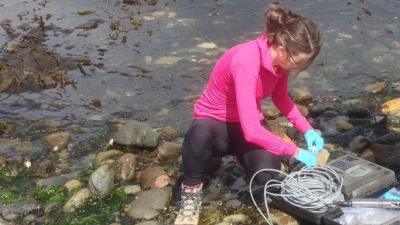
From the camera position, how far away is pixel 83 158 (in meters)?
5.19

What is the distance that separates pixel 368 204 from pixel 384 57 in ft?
14.7

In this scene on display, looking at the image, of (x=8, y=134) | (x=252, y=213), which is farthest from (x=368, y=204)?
(x=8, y=134)

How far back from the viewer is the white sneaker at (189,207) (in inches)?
152

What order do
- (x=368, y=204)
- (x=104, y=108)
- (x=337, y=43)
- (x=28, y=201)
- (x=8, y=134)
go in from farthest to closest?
1. (x=337, y=43)
2. (x=104, y=108)
3. (x=8, y=134)
4. (x=28, y=201)
5. (x=368, y=204)

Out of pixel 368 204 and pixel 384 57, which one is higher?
pixel 368 204

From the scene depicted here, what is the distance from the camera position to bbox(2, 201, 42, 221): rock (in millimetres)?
4113

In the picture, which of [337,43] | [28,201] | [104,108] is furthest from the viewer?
[337,43]

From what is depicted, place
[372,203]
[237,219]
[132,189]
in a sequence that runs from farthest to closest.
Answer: [132,189], [237,219], [372,203]

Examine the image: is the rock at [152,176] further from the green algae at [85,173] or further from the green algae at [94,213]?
the green algae at [85,173]

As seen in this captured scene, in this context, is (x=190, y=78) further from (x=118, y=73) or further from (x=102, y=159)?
(x=102, y=159)

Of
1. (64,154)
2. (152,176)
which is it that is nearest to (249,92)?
(152,176)

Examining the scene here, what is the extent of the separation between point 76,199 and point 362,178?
90.1 inches

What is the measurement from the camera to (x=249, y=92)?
3.66 meters

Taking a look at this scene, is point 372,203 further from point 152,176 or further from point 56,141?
point 56,141
